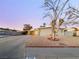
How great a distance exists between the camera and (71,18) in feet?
60.3

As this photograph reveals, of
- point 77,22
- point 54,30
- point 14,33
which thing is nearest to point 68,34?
point 54,30

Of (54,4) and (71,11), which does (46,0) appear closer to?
(54,4)

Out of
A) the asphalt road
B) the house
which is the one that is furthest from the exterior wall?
the asphalt road

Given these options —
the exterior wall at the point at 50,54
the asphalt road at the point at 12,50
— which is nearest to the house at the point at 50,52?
the exterior wall at the point at 50,54

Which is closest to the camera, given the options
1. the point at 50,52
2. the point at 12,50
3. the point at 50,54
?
the point at 50,54

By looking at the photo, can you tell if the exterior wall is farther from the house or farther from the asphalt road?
the asphalt road

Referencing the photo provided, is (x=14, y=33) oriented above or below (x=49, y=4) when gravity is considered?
below

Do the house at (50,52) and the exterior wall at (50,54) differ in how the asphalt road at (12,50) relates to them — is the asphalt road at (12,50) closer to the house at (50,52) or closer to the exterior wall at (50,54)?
the house at (50,52)

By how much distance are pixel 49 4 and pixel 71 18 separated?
944cm

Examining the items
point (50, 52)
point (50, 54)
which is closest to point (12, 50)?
point (50, 52)

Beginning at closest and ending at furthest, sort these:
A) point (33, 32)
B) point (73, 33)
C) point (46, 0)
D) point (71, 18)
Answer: point (71, 18) < point (46, 0) < point (73, 33) < point (33, 32)

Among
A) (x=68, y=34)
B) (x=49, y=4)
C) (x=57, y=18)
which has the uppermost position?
(x=49, y=4)

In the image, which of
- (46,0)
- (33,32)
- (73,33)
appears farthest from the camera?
(33,32)

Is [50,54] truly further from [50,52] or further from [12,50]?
[12,50]
